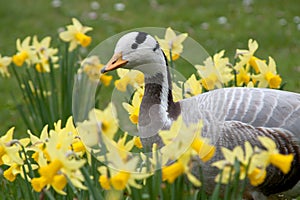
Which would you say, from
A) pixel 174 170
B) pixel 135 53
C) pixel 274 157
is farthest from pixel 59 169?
pixel 135 53

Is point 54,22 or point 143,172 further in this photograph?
point 54,22

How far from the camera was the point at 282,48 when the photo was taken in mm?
6695

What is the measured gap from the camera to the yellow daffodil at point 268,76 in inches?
118

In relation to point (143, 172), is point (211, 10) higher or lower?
higher

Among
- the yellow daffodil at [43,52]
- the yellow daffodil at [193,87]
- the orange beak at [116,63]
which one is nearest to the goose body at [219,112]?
the orange beak at [116,63]

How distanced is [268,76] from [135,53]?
873mm

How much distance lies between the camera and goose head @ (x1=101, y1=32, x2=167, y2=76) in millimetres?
2389

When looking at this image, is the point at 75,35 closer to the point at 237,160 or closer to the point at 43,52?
the point at 43,52

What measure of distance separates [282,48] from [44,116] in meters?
3.95

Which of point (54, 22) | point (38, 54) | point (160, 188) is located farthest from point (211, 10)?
point (160, 188)

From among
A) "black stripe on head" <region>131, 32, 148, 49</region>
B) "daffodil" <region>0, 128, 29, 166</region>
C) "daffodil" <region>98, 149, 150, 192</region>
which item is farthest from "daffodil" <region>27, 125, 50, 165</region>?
"black stripe on head" <region>131, 32, 148, 49</region>

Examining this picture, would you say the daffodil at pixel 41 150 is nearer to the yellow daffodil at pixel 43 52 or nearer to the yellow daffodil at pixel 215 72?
the yellow daffodil at pixel 215 72

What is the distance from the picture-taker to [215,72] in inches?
119

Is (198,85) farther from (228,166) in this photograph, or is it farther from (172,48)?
(228,166)
